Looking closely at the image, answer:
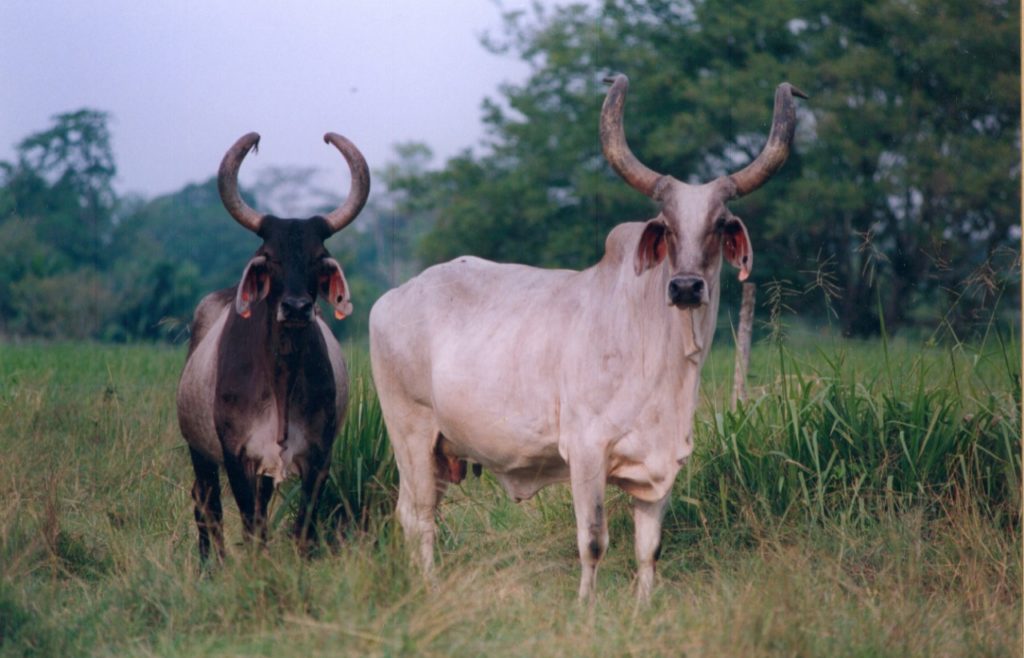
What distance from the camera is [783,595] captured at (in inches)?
157

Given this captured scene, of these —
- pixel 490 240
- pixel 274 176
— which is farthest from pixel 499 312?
pixel 274 176

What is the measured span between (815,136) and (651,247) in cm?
1497

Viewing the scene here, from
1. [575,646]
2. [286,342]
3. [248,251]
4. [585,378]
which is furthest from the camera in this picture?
[248,251]

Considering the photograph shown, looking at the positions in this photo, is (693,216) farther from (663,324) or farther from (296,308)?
(296,308)

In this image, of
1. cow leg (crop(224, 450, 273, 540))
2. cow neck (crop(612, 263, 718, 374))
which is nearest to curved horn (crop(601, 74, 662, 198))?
cow neck (crop(612, 263, 718, 374))

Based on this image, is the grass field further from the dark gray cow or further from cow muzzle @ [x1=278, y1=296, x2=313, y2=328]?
cow muzzle @ [x1=278, y1=296, x2=313, y2=328]

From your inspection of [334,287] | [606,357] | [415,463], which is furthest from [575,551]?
[334,287]

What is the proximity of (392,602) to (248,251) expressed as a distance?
1018 inches

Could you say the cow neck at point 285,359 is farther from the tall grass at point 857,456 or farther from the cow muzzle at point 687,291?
the tall grass at point 857,456

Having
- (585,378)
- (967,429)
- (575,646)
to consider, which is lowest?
(575,646)

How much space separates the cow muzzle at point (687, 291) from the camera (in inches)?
169

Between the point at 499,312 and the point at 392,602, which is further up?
the point at 499,312

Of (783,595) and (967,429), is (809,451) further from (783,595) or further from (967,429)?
(783,595)

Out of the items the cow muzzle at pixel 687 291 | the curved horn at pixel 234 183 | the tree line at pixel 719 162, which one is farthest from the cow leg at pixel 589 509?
the tree line at pixel 719 162
